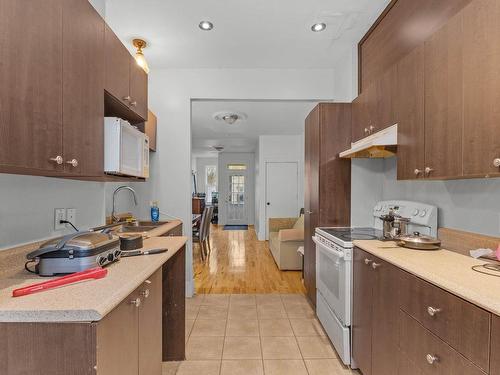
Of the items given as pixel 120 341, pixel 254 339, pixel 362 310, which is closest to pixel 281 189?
→ pixel 254 339

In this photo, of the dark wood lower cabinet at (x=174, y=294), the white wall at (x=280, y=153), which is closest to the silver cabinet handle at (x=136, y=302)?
the dark wood lower cabinet at (x=174, y=294)

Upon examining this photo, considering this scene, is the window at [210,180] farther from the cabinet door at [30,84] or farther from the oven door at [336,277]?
the cabinet door at [30,84]

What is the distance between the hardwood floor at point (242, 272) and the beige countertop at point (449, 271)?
6.71 ft

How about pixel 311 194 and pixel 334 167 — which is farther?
pixel 311 194

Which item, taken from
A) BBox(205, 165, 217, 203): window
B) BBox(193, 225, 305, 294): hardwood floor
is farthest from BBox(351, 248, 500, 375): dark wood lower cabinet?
BBox(205, 165, 217, 203): window

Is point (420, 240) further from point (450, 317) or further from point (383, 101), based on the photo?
point (383, 101)

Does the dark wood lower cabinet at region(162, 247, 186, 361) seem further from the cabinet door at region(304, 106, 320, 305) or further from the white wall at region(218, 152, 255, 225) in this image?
the white wall at region(218, 152, 255, 225)

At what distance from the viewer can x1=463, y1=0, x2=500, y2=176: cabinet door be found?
3.52ft

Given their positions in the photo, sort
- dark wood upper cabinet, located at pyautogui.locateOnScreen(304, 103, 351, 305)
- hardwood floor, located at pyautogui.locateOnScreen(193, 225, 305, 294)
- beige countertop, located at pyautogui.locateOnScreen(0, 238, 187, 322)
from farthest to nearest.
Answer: hardwood floor, located at pyautogui.locateOnScreen(193, 225, 305, 294) < dark wood upper cabinet, located at pyautogui.locateOnScreen(304, 103, 351, 305) < beige countertop, located at pyautogui.locateOnScreen(0, 238, 187, 322)

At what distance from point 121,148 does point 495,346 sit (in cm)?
183

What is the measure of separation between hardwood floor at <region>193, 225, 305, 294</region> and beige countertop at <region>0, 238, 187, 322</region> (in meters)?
2.44

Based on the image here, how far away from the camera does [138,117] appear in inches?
79.6

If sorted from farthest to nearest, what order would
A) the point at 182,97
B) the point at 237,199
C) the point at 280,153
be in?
the point at 237,199 → the point at 280,153 → the point at 182,97

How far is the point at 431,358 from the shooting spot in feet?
3.51
